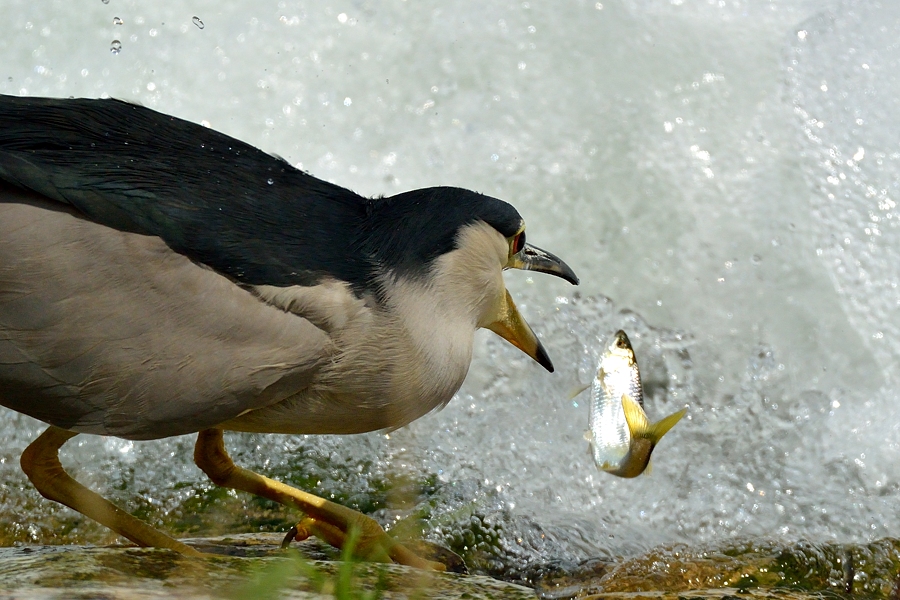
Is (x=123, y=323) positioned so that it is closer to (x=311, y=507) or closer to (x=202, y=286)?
(x=202, y=286)

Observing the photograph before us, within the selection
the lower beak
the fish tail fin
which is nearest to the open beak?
the lower beak

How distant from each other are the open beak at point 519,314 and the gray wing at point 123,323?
84 cm

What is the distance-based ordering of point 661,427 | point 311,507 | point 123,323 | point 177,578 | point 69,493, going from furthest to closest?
point 311,507
point 69,493
point 661,427
point 123,323
point 177,578

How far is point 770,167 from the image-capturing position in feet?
20.2

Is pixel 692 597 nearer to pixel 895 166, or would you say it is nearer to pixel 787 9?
pixel 895 166

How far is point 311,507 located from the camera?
343cm

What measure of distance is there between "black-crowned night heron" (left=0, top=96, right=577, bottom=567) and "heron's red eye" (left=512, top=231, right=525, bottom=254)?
0.18 m

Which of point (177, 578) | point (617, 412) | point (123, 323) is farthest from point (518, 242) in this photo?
point (177, 578)

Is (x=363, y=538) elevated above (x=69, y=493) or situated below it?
below

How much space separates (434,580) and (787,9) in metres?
A: 5.31

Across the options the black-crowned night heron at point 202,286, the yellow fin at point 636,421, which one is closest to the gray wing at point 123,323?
the black-crowned night heron at point 202,286

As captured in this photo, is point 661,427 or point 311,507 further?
point 311,507

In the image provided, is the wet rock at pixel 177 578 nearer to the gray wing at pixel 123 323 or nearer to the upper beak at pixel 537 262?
the gray wing at pixel 123 323

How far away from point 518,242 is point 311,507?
Result: 1070 millimetres
